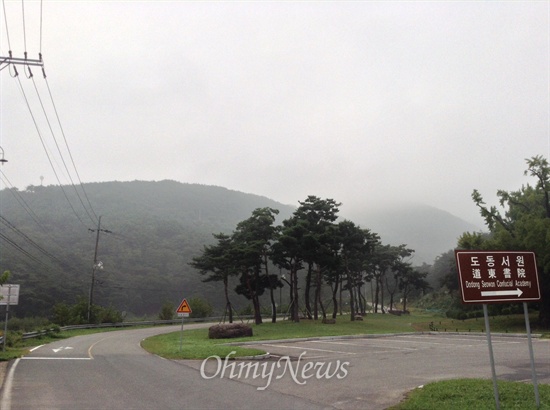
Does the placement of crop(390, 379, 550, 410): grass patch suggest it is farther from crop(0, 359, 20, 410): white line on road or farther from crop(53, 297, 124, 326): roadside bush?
crop(53, 297, 124, 326): roadside bush

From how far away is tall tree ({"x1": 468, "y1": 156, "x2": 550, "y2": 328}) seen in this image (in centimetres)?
3303

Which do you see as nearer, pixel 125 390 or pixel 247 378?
pixel 125 390

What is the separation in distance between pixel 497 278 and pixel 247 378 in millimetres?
7700

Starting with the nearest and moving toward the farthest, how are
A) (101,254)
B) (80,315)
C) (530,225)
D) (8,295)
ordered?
(8,295), (530,225), (80,315), (101,254)

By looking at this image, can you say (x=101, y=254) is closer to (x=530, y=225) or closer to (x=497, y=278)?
(x=530, y=225)

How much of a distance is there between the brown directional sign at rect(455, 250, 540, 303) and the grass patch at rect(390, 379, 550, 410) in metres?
2.13

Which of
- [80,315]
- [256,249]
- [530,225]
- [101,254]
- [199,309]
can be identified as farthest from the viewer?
[101,254]

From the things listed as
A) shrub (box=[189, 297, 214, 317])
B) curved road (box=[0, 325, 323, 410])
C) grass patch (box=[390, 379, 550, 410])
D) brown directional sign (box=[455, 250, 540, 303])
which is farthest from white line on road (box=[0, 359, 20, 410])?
shrub (box=[189, 297, 214, 317])

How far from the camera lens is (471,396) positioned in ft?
31.4

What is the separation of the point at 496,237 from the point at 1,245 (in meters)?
101

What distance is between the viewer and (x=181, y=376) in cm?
1340

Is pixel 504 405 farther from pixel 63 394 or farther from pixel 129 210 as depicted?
pixel 129 210

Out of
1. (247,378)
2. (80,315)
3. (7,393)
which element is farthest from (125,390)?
(80,315)

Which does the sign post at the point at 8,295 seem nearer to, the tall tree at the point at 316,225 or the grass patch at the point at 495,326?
the tall tree at the point at 316,225
